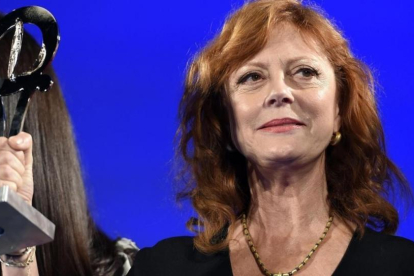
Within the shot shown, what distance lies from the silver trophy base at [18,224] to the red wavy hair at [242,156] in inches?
24.2

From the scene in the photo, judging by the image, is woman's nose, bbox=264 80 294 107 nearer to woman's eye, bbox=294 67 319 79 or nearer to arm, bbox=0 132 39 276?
woman's eye, bbox=294 67 319 79

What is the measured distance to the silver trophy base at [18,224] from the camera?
1013 mm

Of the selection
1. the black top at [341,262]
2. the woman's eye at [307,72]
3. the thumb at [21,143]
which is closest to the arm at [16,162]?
the thumb at [21,143]

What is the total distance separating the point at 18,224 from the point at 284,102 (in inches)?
26.1

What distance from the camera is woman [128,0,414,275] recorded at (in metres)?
1.58

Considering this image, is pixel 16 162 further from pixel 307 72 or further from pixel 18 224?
pixel 307 72

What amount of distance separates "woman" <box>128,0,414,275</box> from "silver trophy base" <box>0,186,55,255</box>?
1.91 ft

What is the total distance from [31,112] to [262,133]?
53cm

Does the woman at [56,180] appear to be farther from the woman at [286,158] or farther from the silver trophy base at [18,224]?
the silver trophy base at [18,224]

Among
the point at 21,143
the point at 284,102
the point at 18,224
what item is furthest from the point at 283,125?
the point at 18,224

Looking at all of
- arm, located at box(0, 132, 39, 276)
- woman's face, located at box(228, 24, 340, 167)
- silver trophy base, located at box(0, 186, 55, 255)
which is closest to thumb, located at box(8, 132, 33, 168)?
arm, located at box(0, 132, 39, 276)

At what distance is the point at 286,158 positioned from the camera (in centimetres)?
157

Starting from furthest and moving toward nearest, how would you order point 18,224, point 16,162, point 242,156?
point 242,156 < point 16,162 < point 18,224

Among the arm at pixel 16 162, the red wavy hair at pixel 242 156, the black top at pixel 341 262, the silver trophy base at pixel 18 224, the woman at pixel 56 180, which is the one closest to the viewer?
the silver trophy base at pixel 18 224
